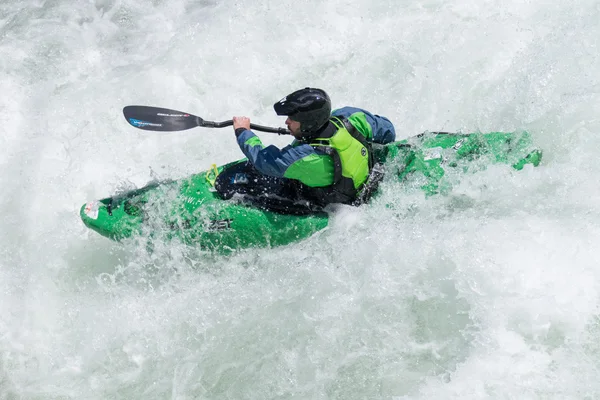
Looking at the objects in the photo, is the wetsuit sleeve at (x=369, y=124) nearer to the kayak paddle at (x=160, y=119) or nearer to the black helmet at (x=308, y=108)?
the black helmet at (x=308, y=108)

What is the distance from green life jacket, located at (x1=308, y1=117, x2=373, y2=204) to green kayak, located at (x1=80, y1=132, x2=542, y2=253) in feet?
0.75

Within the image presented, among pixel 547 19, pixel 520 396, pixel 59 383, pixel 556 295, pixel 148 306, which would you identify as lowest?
pixel 59 383

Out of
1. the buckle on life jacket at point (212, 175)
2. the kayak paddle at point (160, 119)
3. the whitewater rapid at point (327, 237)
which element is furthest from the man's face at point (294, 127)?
the kayak paddle at point (160, 119)

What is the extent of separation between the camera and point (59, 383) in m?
4.20

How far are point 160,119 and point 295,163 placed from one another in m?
1.63

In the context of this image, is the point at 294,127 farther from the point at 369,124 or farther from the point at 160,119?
the point at 160,119

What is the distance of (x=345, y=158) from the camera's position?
13.6 ft

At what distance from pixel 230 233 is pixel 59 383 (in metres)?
1.54

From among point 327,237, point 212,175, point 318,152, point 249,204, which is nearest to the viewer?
point 318,152

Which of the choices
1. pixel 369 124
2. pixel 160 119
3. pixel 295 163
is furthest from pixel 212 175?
pixel 369 124

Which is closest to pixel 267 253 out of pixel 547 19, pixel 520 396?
pixel 520 396

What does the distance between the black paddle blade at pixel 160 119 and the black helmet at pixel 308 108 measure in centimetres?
126

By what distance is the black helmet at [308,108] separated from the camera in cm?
395

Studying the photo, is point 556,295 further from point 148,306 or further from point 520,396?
point 148,306
